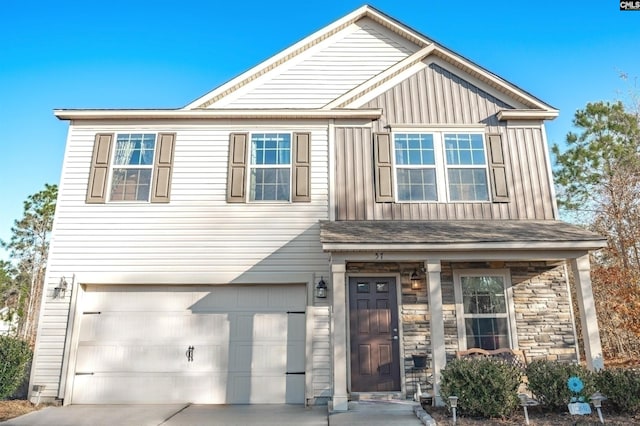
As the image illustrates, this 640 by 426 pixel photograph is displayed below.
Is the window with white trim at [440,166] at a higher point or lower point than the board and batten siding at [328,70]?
lower

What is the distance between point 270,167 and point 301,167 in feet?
2.00

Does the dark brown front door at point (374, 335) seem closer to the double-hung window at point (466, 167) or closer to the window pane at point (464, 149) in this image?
the double-hung window at point (466, 167)

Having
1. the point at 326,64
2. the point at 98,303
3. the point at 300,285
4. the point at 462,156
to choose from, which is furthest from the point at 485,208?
the point at 98,303

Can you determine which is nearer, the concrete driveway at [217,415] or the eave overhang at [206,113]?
the concrete driveway at [217,415]

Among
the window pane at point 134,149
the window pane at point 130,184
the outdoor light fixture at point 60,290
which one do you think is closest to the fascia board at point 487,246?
the window pane at point 130,184

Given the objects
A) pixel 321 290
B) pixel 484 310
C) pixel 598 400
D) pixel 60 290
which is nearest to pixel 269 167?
pixel 321 290

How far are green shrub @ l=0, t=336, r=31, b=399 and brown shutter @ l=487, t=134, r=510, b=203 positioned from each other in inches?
337

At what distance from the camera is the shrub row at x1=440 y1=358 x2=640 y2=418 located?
17.3 feet

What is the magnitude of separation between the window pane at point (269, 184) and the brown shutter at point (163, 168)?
1.60 metres

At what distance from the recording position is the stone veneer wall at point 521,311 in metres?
7.00

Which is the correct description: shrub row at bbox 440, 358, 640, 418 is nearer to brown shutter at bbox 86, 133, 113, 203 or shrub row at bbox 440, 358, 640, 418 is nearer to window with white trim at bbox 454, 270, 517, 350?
window with white trim at bbox 454, 270, 517, 350

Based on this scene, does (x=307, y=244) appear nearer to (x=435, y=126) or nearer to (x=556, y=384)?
(x=435, y=126)

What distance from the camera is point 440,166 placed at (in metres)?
7.87


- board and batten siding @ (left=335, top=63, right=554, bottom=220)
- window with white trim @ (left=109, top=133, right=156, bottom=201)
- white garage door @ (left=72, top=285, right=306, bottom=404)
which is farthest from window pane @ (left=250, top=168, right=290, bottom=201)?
window with white trim @ (left=109, top=133, right=156, bottom=201)
